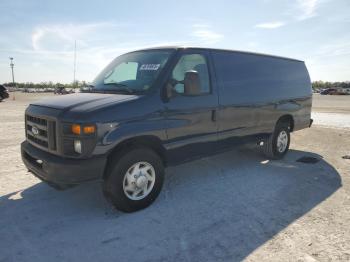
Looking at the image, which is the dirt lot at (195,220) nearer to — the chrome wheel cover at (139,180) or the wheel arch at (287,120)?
the chrome wheel cover at (139,180)

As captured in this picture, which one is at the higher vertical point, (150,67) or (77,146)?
(150,67)

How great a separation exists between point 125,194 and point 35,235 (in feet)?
3.67

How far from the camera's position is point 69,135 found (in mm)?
3557

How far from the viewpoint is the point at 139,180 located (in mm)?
4066

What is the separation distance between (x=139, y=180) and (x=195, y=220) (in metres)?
0.89

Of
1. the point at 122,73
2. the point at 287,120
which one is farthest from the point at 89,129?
the point at 287,120

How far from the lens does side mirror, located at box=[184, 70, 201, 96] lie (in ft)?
13.7

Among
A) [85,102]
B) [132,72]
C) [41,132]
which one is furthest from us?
[132,72]

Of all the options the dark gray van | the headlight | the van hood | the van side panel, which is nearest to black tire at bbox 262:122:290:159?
the van side panel

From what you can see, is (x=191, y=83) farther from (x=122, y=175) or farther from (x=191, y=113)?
(x=122, y=175)

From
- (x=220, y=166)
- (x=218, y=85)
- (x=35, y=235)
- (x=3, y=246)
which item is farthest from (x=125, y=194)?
(x=220, y=166)

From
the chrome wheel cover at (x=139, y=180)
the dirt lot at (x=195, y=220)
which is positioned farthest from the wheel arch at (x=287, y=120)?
the chrome wheel cover at (x=139, y=180)

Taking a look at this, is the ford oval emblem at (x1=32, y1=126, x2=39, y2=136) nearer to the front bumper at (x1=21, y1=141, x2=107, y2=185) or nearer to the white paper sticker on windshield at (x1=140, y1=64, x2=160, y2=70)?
the front bumper at (x1=21, y1=141, x2=107, y2=185)

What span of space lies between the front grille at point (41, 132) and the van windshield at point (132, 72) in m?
0.99
